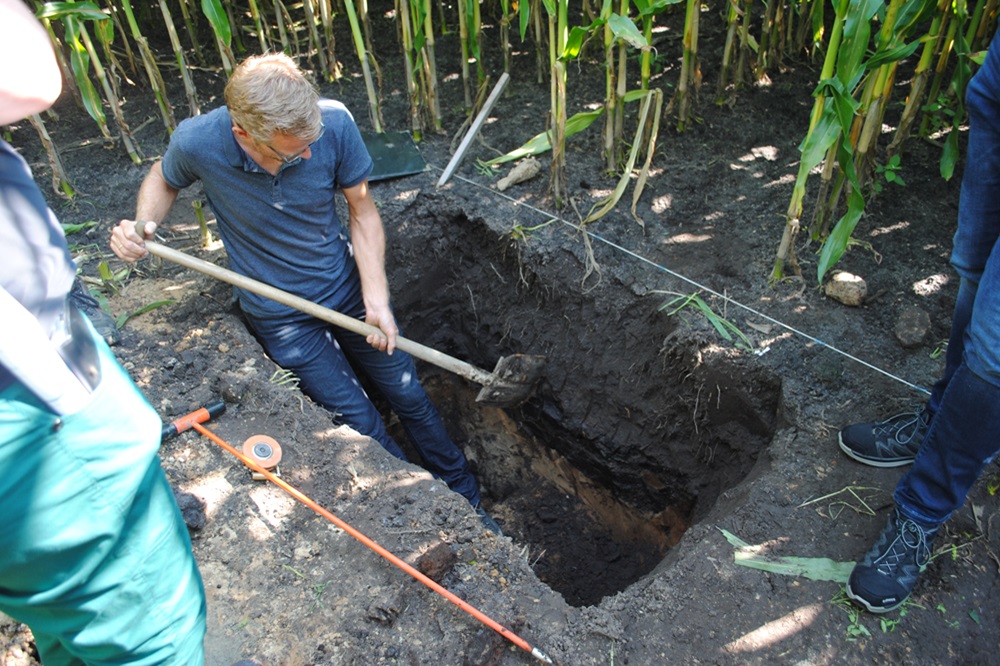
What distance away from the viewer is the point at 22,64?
1115 millimetres

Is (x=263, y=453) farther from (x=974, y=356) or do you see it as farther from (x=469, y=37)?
(x=469, y=37)

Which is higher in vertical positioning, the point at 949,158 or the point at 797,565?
the point at 949,158

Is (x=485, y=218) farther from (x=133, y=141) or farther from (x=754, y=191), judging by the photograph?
(x=133, y=141)

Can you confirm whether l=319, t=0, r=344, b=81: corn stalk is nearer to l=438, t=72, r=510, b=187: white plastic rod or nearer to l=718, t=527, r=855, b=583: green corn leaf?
l=438, t=72, r=510, b=187: white plastic rod

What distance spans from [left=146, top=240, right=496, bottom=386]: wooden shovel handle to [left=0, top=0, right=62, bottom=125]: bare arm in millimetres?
1474

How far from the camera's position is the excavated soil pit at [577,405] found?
116 inches

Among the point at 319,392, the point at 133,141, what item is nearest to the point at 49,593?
the point at 319,392

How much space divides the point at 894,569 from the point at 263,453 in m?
1.97

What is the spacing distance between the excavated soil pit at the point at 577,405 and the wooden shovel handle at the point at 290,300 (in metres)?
0.62

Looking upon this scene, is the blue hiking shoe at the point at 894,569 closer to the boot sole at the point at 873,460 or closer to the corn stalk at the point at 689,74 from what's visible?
the boot sole at the point at 873,460

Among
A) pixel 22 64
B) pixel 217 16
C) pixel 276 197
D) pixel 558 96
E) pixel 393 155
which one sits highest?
pixel 22 64

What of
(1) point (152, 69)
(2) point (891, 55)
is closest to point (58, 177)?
(1) point (152, 69)

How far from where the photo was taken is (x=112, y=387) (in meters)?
1.33

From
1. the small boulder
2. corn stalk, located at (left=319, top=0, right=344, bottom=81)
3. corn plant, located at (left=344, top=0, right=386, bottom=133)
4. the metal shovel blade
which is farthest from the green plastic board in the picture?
the small boulder
